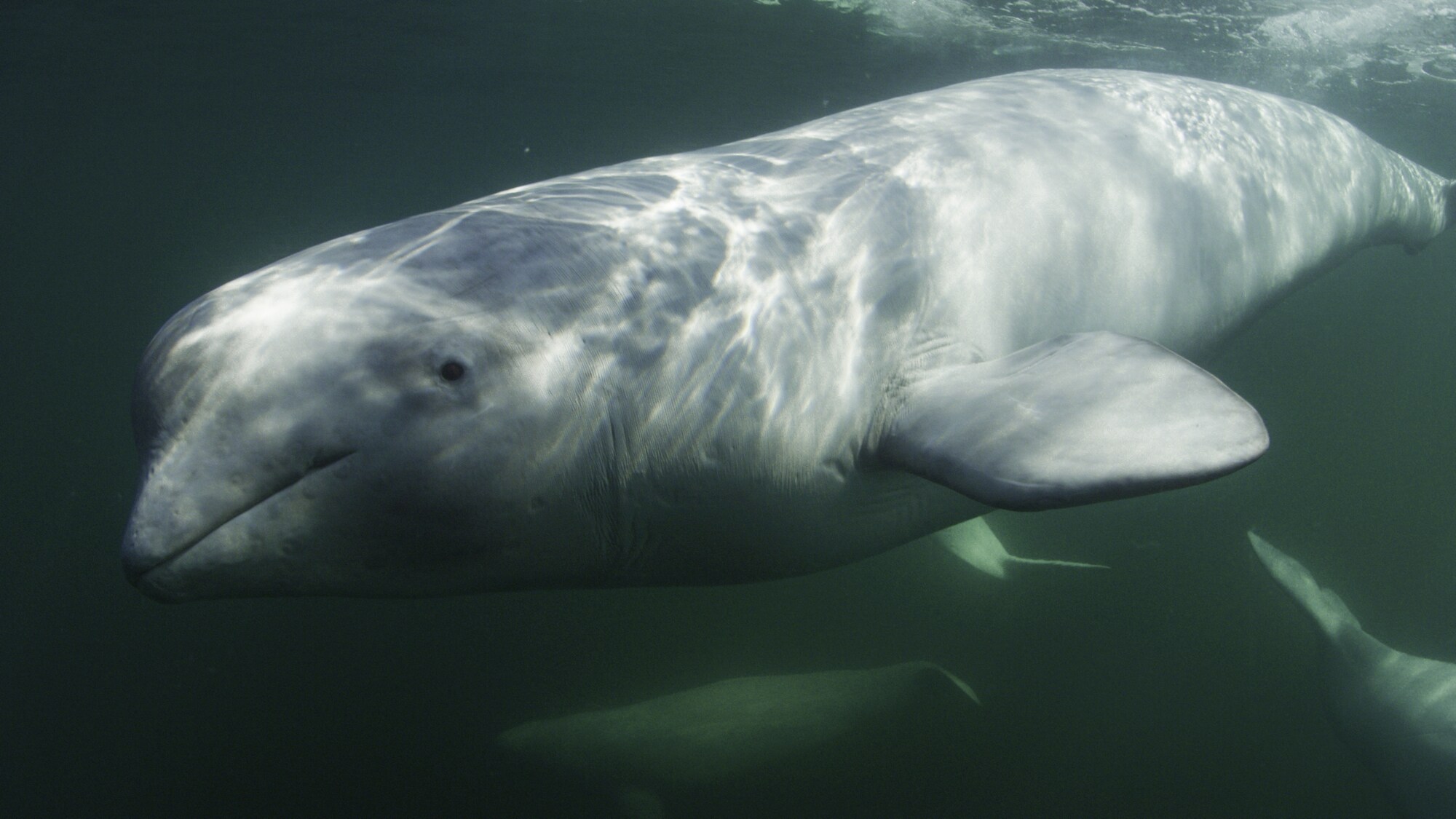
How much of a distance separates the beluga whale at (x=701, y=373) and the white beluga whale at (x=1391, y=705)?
5.14 m

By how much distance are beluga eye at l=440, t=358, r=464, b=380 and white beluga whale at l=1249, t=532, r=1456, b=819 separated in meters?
8.08

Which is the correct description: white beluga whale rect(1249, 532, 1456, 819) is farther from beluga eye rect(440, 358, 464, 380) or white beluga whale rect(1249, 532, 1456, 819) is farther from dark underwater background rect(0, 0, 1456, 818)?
beluga eye rect(440, 358, 464, 380)

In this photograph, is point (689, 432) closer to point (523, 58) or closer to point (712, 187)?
point (712, 187)

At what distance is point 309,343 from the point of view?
2.37 meters

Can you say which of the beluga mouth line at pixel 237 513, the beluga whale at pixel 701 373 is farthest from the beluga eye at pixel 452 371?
the beluga mouth line at pixel 237 513

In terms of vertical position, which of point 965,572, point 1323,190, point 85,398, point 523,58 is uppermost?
point 523,58

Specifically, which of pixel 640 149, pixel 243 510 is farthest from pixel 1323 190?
pixel 640 149

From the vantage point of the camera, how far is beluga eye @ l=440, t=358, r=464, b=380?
2443mm

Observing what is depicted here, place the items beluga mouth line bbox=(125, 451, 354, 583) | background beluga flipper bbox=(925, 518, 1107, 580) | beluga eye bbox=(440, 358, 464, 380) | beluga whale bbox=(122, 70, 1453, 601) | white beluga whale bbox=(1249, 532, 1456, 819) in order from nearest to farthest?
beluga mouth line bbox=(125, 451, 354, 583) → beluga whale bbox=(122, 70, 1453, 601) → beluga eye bbox=(440, 358, 464, 380) → white beluga whale bbox=(1249, 532, 1456, 819) → background beluga flipper bbox=(925, 518, 1107, 580)

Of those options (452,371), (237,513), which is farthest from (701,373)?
(237,513)

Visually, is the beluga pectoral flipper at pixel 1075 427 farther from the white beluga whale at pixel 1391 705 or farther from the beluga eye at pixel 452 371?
the white beluga whale at pixel 1391 705

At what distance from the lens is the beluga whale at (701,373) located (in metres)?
2.33

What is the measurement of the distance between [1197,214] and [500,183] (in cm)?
6176

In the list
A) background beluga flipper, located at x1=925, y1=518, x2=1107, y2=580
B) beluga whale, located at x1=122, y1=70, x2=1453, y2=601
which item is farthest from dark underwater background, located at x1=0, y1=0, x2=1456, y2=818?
beluga whale, located at x1=122, y1=70, x2=1453, y2=601
